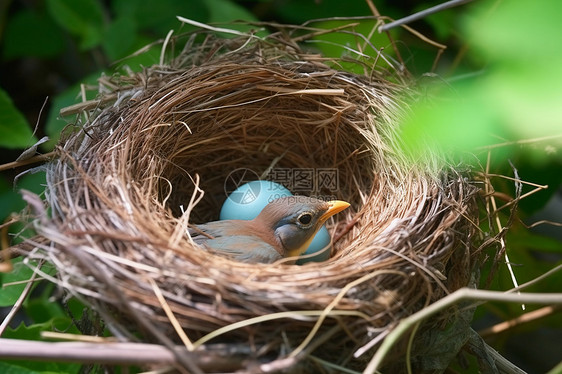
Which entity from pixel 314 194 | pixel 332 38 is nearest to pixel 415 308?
pixel 314 194

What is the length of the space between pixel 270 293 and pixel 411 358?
524 millimetres

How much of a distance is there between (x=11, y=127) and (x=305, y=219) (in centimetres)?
129

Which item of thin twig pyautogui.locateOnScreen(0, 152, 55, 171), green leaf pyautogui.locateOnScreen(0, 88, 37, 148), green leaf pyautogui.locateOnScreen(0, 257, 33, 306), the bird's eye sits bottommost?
green leaf pyautogui.locateOnScreen(0, 257, 33, 306)

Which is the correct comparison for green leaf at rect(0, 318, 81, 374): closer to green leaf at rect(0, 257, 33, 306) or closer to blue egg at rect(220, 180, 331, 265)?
green leaf at rect(0, 257, 33, 306)

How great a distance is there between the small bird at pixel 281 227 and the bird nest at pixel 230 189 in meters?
0.16

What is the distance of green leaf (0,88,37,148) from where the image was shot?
2357mm

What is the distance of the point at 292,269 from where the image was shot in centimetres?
170

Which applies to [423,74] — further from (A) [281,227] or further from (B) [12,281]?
(B) [12,281]

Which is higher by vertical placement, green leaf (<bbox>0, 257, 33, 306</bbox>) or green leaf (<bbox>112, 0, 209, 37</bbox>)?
green leaf (<bbox>112, 0, 209, 37</bbox>)

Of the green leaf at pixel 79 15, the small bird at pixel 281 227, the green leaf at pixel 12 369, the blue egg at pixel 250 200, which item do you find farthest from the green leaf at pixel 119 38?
the green leaf at pixel 12 369

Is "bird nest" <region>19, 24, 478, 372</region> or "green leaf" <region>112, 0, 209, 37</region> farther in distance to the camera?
"green leaf" <region>112, 0, 209, 37</region>

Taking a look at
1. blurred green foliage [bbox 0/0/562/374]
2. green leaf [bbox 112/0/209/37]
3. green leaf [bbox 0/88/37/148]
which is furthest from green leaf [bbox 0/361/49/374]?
green leaf [bbox 112/0/209/37]

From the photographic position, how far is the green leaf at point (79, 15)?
2.81 meters

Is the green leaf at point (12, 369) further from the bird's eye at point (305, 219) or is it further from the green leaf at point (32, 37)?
the green leaf at point (32, 37)
